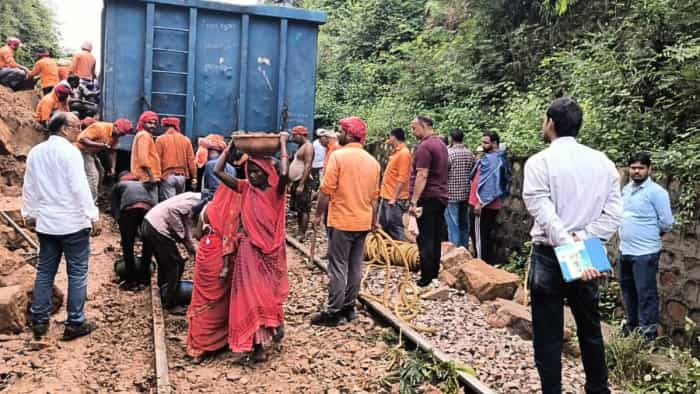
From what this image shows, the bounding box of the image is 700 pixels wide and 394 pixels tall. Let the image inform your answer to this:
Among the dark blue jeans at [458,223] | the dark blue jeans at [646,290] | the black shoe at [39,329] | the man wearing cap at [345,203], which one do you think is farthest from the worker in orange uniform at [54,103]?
the dark blue jeans at [646,290]

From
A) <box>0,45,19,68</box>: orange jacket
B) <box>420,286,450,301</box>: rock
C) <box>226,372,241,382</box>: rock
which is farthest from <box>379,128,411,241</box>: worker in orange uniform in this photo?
<box>0,45,19,68</box>: orange jacket

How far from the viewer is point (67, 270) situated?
5090 millimetres

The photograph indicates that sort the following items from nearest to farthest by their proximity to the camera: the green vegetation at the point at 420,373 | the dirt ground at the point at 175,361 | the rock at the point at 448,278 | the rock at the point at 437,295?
the green vegetation at the point at 420,373
the dirt ground at the point at 175,361
the rock at the point at 437,295
the rock at the point at 448,278

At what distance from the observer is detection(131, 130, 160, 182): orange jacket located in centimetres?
761

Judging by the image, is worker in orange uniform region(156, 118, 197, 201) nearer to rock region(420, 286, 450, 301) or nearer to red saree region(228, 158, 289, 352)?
red saree region(228, 158, 289, 352)

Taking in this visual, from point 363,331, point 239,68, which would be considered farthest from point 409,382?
point 239,68

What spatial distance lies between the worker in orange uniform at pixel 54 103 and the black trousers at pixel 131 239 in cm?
383

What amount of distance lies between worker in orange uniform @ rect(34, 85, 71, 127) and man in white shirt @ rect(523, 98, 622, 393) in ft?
26.7

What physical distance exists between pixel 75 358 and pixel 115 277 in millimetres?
2295

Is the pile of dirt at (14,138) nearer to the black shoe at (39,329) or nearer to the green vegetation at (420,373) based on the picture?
the black shoe at (39,329)

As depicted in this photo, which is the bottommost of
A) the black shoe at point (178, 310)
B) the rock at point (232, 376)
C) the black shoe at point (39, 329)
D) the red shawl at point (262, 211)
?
the rock at point (232, 376)

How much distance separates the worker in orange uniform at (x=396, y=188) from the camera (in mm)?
7215

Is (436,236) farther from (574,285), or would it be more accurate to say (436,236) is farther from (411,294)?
(574,285)

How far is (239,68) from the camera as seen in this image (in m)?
8.54
